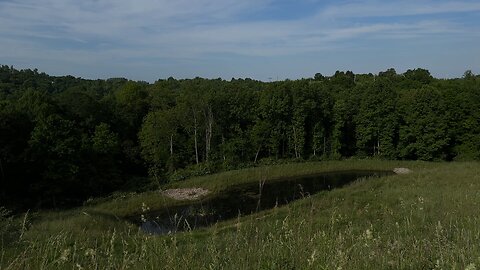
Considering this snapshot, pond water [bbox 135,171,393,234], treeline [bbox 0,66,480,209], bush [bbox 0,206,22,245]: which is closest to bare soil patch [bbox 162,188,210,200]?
pond water [bbox 135,171,393,234]

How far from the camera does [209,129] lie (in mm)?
47469

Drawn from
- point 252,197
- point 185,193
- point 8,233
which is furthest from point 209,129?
point 8,233

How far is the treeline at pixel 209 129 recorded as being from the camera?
3406 centimetres

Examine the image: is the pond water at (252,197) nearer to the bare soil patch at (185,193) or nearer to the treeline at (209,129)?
the bare soil patch at (185,193)

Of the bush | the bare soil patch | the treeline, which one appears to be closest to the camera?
the bush

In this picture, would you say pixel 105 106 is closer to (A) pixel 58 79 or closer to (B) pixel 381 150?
(B) pixel 381 150

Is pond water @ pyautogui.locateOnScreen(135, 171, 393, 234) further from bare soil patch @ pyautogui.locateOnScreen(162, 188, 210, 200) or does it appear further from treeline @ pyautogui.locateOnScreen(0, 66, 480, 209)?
treeline @ pyautogui.locateOnScreen(0, 66, 480, 209)

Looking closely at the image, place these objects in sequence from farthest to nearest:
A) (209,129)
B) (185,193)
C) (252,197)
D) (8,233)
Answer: (209,129) → (185,193) → (252,197) → (8,233)

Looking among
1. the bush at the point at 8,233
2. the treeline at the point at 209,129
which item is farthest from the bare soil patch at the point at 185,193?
the bush at the point at 8,233

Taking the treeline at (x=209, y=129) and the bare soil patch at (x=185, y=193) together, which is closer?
the bare soil patch at (x=185, y=193)

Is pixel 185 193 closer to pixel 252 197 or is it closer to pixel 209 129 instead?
pixel 252 197

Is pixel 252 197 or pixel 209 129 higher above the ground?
pixel 209 129

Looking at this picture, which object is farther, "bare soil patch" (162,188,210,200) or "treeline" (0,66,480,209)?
"treeline" (0,66,480,209)

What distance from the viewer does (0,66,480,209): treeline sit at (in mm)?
34062
